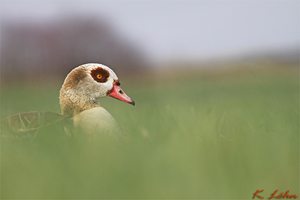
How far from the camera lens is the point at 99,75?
5434 millimetres

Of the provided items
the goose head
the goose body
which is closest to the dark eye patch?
the goose head

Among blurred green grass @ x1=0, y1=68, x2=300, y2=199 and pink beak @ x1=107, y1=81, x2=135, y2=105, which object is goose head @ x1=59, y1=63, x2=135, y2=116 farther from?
blurred green grass @ x1=0, y1=68, x2=300, y2=199

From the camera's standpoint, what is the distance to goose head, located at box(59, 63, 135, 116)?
5422mm

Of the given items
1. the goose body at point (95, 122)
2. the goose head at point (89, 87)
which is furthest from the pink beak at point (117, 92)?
the goose body at point (95, 122)

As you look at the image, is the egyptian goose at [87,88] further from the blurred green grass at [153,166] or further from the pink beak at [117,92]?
the blurred green grass at [153,166]

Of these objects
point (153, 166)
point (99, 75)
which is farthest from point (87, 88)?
point (153, 166)

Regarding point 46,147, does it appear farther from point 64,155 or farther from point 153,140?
point 153,140

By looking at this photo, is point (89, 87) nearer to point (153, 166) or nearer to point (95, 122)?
point (95, 122)

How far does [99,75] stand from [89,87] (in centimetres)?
13

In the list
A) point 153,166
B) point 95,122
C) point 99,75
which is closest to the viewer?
point 153,166

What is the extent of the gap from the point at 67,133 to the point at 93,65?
1.50 meters

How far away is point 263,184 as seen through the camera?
293cm

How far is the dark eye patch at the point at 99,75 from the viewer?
541 centimetres

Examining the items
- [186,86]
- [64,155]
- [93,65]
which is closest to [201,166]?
[64,155]
